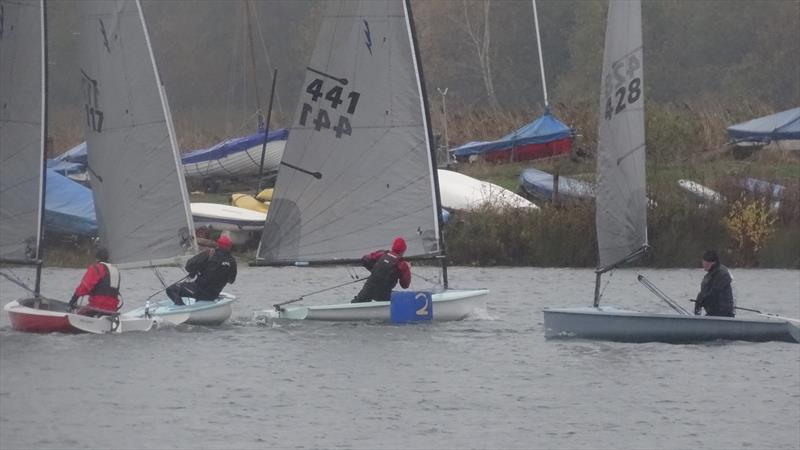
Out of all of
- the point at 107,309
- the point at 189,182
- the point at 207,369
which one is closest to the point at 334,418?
the point at 207,369

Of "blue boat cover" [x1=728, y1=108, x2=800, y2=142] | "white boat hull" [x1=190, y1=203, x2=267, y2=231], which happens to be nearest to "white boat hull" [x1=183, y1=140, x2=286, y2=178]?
"white boat hull" [x1=190, y1=203, x2=267, y2=231]

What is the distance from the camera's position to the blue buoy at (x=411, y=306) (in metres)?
27.1

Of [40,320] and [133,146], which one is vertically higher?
[133,146]

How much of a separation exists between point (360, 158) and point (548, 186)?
14523 mm

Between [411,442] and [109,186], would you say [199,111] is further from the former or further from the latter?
[411,442]

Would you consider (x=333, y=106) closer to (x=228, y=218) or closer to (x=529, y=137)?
(x=228, y=218)

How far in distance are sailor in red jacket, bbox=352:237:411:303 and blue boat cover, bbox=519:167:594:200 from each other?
12.2m

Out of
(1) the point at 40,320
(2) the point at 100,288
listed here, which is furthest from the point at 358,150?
(1) the point at 40,320

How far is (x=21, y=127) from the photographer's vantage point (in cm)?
2736

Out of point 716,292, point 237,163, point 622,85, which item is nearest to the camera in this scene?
point 716,292

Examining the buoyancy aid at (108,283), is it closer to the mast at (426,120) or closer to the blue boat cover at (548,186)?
the mast at (426,120)

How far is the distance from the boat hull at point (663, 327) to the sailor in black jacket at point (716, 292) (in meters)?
0.28

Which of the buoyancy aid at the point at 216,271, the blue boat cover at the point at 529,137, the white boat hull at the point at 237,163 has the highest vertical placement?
the blue boat cover at the point at 529,137

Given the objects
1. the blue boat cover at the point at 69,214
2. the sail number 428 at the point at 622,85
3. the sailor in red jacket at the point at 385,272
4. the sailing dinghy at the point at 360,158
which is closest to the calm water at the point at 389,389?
the sailor in red jacket at the point at 385,272
